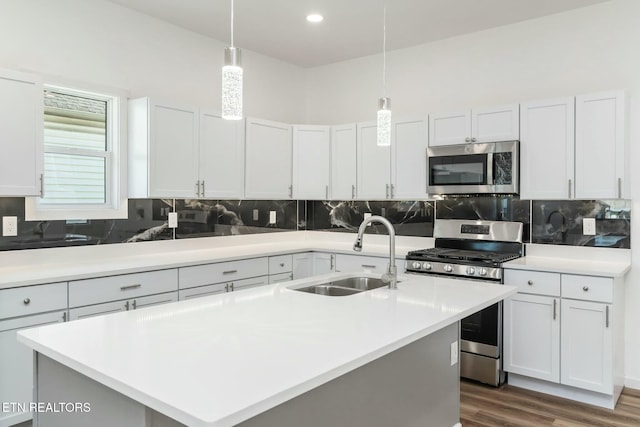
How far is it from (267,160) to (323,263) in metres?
1.11

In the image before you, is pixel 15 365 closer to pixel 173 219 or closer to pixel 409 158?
pixel 173 219

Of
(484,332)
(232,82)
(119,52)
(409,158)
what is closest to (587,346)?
(484,332)

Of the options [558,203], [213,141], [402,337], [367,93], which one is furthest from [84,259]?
[558,203]

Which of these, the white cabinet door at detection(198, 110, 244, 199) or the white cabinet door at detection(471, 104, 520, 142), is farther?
the white cabinet door at detection(198, 110, 244, 199)

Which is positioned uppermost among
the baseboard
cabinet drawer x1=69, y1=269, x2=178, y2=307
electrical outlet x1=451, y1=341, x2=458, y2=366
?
cabinet drawer x1=69, y1=269, x2=178, y2=307

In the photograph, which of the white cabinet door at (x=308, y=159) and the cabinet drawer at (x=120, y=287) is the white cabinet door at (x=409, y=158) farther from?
the cabinet drawer at (x=120, y=287)

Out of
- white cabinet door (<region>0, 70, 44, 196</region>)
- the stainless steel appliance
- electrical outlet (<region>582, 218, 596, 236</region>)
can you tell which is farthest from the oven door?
white cabinet door (<region>0, 70, 44, 196</region>)

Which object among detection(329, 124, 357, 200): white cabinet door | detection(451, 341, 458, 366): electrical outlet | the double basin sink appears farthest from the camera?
detection(329, 124, 357, 200): white cabinet door

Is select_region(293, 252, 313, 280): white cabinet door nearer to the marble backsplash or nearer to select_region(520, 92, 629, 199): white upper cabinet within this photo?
the marble backsplash

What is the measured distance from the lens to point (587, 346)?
10.2 ft

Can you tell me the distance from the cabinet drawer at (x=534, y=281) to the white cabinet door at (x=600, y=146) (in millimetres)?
645

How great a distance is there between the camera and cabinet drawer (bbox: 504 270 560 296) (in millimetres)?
3217

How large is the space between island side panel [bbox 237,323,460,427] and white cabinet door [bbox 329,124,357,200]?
2.40 meters

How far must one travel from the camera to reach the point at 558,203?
3.71m
